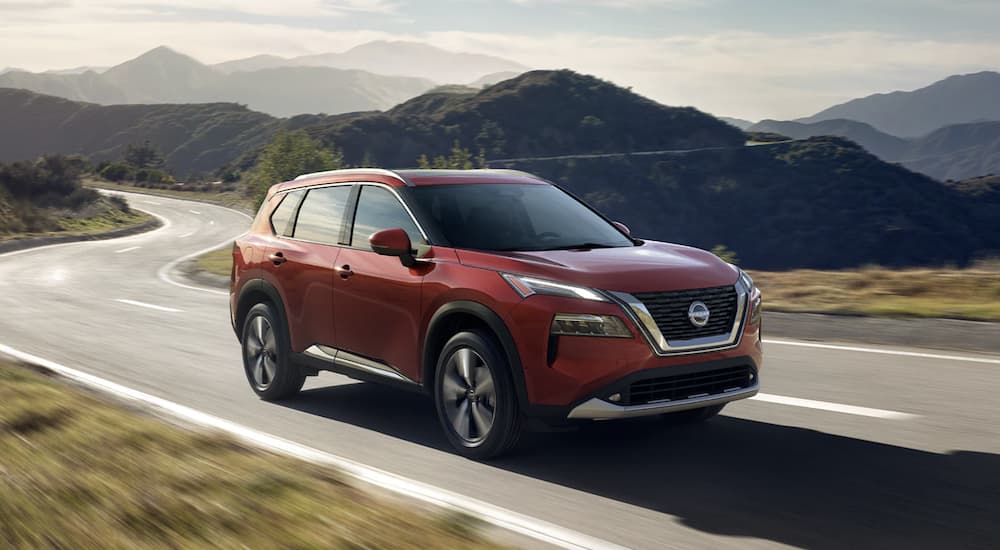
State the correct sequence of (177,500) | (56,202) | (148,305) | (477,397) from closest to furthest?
(177,500) → (477,397) → (148,305) → (56,202)

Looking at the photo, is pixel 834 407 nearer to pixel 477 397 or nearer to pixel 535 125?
pixel 477 397

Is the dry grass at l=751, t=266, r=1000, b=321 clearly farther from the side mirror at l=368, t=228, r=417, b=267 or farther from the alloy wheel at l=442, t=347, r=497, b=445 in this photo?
the side mirror at l=368, t=228, r=417, b=267

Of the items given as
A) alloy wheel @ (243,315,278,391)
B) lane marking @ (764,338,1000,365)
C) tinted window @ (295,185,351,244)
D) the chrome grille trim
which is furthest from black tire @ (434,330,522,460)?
lane marking @ (764,338,1000,365)

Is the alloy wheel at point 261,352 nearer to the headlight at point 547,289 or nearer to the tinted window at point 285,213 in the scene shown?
the tinted window at point 285,213

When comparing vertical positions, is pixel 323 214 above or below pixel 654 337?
above

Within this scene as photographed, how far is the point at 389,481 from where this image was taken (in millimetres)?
5910

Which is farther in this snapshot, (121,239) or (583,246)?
(121,239)

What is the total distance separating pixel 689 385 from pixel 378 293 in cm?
218

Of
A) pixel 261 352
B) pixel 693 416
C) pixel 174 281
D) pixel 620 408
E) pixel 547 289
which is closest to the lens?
pixel 620 408

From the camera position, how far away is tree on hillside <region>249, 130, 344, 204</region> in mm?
38906

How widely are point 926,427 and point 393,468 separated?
341cm

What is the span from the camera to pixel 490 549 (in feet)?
13.6

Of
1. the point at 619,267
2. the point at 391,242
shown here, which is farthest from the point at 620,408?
the point at 391,242

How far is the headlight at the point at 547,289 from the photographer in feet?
18.7
